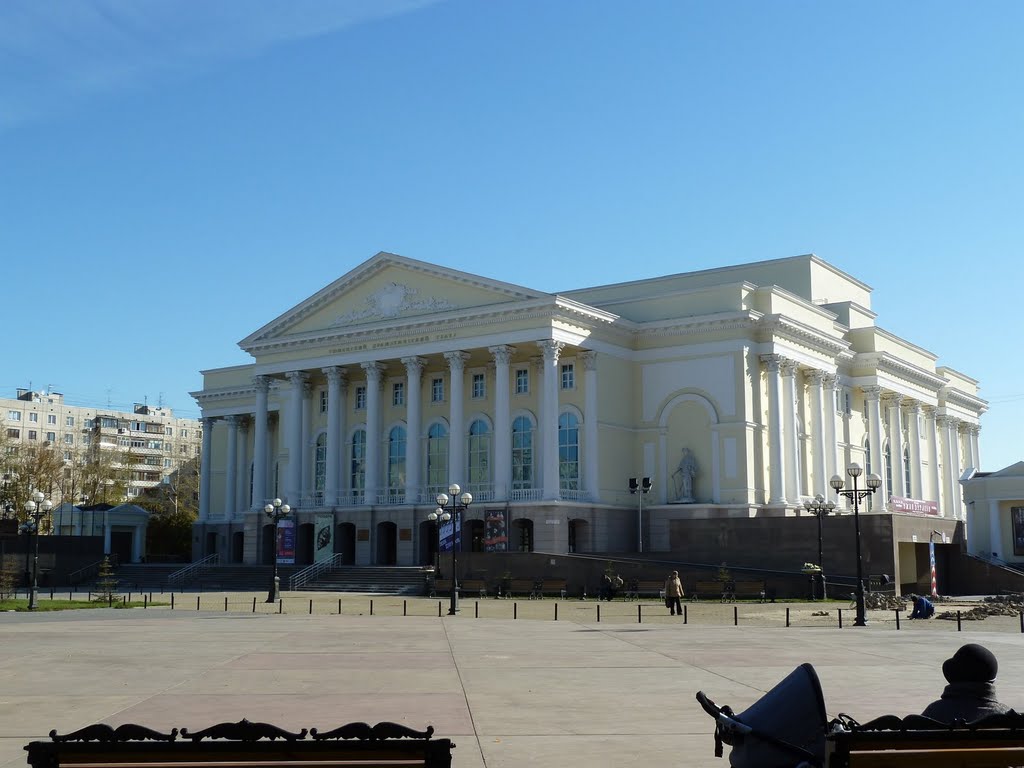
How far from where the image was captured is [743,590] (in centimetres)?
4622

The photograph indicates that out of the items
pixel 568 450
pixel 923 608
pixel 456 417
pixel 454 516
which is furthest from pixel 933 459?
pixel 923 608

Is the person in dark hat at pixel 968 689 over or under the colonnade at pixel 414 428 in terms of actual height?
under

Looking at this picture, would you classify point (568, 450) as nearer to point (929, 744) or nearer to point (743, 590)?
point (743, 590)

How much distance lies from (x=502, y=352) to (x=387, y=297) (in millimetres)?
9571

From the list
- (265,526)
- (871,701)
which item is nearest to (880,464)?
(265,526)

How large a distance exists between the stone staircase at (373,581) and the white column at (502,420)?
280 inches

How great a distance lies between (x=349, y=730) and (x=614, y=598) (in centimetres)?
4314

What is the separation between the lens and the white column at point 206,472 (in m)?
83.3

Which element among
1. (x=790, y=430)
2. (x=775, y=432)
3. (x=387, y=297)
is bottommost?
(x=775, y=432)

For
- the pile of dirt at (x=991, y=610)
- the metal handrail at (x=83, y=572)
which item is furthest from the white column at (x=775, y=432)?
the metal handrail at (x=83, y=572)

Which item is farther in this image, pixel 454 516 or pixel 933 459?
pixel 933 459

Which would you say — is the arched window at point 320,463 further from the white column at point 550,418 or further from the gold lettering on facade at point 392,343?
the white column at point 550,418

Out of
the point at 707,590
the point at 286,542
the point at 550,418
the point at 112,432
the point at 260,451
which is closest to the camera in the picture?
the point at 707,590

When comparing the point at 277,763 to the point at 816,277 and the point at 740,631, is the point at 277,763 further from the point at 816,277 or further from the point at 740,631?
the point at 816,277
